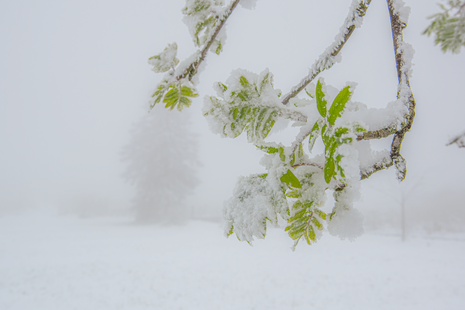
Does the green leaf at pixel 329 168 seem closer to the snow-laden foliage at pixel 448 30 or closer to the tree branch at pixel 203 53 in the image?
the tree branch at pixel 203 53

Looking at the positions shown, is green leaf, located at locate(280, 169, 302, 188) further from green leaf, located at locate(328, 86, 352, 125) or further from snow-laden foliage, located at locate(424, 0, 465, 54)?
snow-laden foliage, located at locate(424, 0, 465, 54)

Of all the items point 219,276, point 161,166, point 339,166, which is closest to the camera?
point 339,166

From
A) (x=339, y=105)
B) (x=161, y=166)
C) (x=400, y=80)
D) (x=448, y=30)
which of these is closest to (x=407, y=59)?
(x=400, y=80)

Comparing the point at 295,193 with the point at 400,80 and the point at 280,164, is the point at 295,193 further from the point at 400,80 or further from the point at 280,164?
the point at 400,80

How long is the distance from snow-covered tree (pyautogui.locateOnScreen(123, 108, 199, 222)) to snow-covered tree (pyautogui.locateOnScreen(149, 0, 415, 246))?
1504 centimetres

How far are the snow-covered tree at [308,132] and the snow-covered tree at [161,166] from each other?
15042 millimetres

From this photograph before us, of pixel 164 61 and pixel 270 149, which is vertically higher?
pixel 164 61

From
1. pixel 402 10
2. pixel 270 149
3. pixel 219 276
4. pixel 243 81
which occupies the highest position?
pixel 402 10

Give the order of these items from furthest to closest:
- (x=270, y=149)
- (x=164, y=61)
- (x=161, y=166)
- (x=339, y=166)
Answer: (x=161, y=166) → (x=164, y=61) → (x=270, y=149) → (x=339, y=166)

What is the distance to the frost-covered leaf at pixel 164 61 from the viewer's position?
50 centimetres

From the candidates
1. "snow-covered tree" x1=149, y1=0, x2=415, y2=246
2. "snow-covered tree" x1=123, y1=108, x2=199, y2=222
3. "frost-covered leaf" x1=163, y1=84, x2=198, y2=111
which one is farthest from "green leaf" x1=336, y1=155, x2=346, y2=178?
"snow-covered tree" x1=123, y1=108, x2=199, y2=222

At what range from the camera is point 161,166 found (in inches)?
614

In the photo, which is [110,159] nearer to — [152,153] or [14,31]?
[152,153]

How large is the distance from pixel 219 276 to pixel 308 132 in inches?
263
